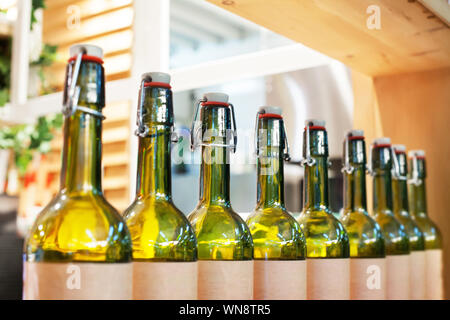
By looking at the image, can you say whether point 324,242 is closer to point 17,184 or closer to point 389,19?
point 389,19

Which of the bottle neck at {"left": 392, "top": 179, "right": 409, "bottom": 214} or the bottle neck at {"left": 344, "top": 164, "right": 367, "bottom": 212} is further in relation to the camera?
the bottle neck at {"left": 392, "top": 179, "right": 409, "bottom": 214}

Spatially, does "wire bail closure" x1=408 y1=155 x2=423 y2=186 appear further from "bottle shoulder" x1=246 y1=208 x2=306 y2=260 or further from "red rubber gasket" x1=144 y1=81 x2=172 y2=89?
"red rubber gasket" x1=144 y1=81 x2=172 y2=89

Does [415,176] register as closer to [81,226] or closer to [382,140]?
[382,140]

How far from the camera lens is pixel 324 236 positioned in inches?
27.1

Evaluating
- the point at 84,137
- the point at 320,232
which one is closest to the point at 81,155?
the point at 84,137

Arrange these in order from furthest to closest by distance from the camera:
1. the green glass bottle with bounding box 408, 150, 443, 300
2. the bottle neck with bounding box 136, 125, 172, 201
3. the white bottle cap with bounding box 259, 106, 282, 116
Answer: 1. the green glass bottle with bounding box 408, 150, 443, 300
2. the white bottle cap with bounding box 259, 106, 282, 116
3. the bottle neck with bounding box 136, 125, 172, 201

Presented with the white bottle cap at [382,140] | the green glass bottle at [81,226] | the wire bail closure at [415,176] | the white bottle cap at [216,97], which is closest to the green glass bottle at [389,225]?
the white bottle cap at [382,140]

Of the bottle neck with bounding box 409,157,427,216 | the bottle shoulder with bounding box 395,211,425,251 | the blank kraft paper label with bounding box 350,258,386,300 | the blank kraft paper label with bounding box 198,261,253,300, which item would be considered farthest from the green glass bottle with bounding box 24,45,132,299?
the bottle neck with bounding box 409,157,427,216

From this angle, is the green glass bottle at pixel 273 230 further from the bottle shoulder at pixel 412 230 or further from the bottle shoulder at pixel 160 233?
the bottle shoulder at pixel 412 230

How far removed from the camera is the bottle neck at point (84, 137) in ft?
1.45

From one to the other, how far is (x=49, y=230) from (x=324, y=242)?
14.1 inches

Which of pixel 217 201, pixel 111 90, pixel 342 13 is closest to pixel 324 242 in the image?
pixel 217 201

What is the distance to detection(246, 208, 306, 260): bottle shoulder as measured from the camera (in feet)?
2.01

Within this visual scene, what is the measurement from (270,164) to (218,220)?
0.10m
